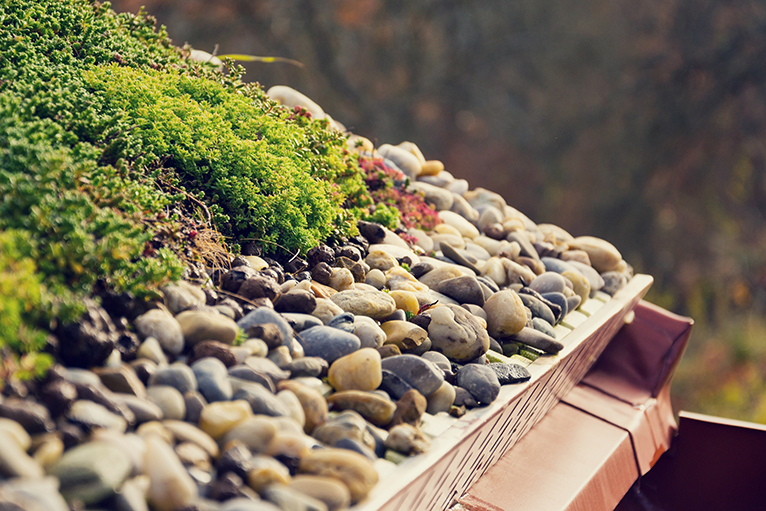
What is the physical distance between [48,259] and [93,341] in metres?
0.24

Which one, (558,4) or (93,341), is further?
(558,4)

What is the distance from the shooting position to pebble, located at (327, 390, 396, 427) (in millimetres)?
1626

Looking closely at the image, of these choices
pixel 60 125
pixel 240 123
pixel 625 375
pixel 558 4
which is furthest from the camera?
pixel 558 4

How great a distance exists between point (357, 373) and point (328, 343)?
0.16 m

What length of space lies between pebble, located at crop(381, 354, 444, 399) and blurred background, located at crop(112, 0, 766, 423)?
729 cm

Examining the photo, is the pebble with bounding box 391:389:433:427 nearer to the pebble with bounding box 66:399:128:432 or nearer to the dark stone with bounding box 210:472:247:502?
the dark stone with bounding box 210:472:247:502

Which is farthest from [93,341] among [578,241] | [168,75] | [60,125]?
[578,241]

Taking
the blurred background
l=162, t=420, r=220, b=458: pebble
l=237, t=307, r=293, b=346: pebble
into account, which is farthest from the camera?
the blurred background

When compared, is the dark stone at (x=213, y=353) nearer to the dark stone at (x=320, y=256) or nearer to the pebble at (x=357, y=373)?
the pebble at (x=357, y=373)

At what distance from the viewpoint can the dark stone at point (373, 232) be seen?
2781mm

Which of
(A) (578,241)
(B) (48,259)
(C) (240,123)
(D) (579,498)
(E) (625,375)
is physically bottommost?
(B) (48,259)

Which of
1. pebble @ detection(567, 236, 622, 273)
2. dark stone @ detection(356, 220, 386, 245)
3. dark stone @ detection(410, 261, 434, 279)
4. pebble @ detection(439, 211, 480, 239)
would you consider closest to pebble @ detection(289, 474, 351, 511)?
dark stone @ detection(410, 261, 434, 279)

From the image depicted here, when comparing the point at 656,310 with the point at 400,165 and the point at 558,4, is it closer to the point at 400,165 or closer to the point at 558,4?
the point at 400,165

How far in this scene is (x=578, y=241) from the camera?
366cm
